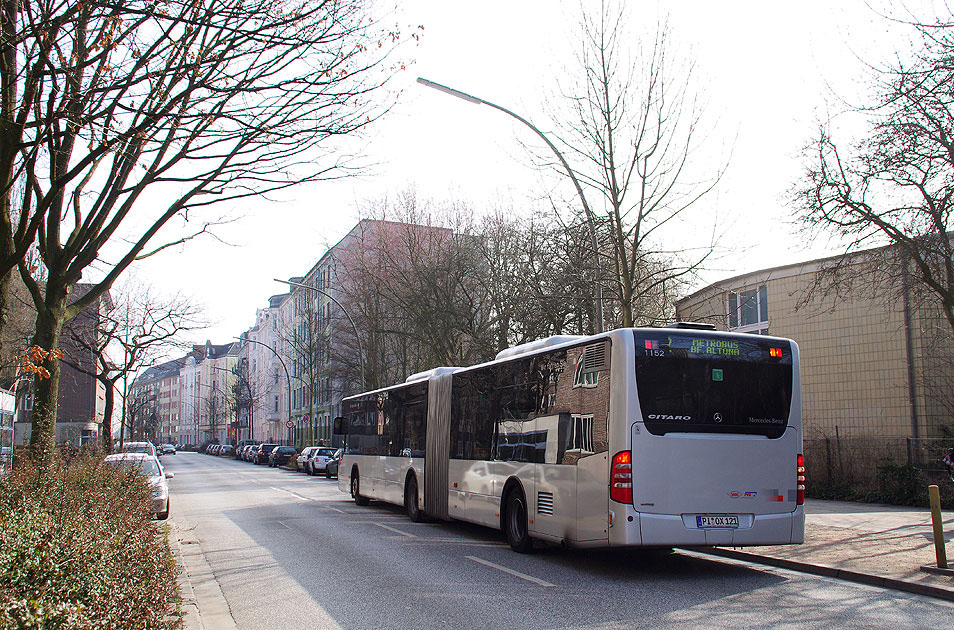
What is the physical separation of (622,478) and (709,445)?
1212 mm

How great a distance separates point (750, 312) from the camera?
94.5 feet

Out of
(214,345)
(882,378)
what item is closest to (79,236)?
(882,378)

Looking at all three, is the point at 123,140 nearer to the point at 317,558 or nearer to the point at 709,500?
the point at 317,558

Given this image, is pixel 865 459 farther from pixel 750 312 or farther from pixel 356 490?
pixel 356 490

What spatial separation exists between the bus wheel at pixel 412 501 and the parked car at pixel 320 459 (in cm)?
2372

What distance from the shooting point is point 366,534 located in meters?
15.2

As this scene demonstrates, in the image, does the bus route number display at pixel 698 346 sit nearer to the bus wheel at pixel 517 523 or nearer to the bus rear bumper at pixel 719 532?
the bus rear bumper at pixel 719 532

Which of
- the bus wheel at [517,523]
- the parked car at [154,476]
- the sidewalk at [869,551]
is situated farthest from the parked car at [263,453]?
the bus wheel at [517,523]

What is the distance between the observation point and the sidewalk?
377 inches

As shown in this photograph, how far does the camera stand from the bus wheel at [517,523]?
40.8ft

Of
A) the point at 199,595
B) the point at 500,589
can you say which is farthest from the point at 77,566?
the point at 500,589

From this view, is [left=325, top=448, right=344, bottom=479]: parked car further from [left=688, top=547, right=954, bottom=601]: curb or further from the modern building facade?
[left=688, top=547, right=954, bottom=601]: curb

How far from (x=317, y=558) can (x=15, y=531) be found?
702cm

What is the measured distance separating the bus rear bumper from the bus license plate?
48mm
